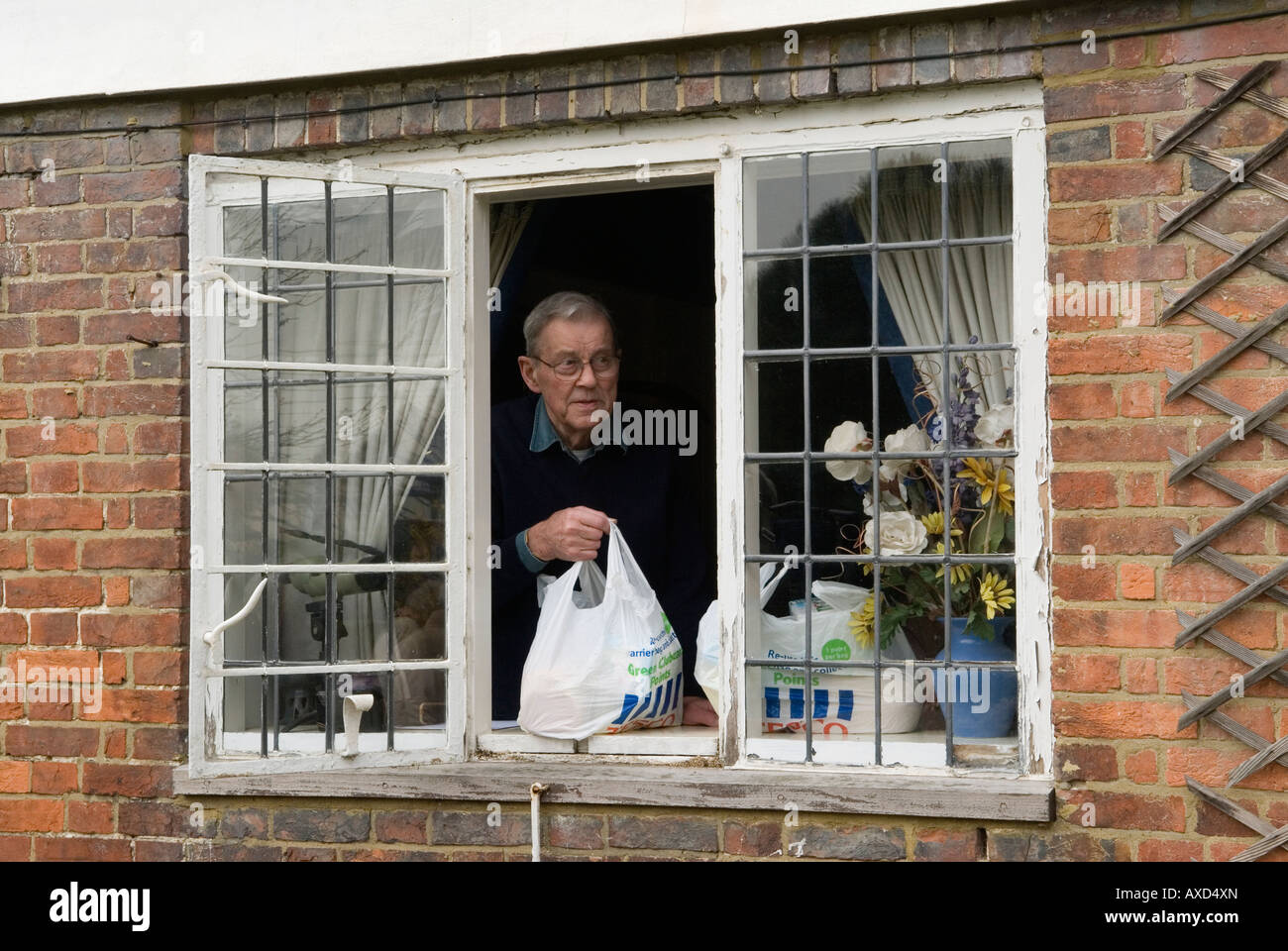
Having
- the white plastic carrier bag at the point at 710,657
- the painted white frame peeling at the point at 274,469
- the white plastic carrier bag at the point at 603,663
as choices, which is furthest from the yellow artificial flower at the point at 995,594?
the painted white frame peeling at the point at 274,469

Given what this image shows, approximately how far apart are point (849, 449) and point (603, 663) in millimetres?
933

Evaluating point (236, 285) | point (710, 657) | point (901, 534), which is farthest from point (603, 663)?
point (236, 285)

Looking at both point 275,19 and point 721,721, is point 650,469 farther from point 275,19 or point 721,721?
point 275,19

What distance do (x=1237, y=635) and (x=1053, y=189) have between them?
116 cm

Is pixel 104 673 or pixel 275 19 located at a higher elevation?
pixel 275 19

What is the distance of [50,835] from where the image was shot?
444 cm

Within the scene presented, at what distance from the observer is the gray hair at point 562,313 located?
478 cm

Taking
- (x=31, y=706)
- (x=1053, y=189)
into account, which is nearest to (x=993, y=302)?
(x=1053, y=189)

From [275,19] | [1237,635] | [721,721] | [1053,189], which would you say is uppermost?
[275,19]

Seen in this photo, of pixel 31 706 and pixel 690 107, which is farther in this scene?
pixel 31 706

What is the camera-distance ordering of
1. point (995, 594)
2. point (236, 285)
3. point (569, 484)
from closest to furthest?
point (995, 594) → point (236, 285) → point (569, 484)

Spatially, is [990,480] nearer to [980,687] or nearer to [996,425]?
[996,425]

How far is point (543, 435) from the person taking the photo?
491 centimetres

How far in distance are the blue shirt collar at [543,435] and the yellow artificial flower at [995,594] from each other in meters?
1.52
